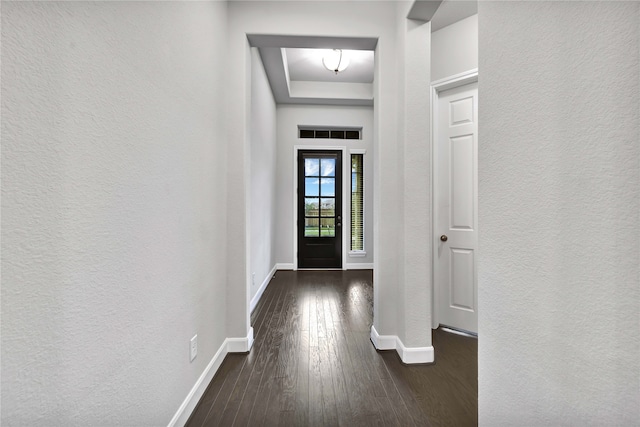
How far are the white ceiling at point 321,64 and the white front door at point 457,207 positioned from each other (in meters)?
0.66

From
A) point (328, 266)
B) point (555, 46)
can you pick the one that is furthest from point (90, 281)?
point (328, 266)

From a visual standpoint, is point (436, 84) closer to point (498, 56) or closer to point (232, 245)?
point (498, 56)

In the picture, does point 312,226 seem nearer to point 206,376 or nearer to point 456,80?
point 456,80

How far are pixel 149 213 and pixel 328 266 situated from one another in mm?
4465

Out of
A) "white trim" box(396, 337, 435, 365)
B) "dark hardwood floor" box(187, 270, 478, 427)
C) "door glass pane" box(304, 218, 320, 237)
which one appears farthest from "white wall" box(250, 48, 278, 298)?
"white trim" box(396, 337, 435, 365)

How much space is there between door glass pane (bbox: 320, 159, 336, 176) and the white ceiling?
1.02 meters

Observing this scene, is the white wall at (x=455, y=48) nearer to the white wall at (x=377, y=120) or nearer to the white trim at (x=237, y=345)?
the white wall at (x=377, y=120)

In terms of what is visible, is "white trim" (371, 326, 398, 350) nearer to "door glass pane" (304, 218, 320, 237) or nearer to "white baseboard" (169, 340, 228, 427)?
"white baseboard" (169, 340, 228, 427)

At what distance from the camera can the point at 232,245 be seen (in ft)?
7.37

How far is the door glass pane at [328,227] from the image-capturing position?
5.48 metres

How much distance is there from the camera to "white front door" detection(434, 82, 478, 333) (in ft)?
8.66

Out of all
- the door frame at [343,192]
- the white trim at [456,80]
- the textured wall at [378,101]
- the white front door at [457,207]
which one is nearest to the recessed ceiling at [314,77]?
the door frame at [343,192]

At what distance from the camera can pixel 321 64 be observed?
170 inches

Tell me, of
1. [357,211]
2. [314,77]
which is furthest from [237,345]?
[314,77]
